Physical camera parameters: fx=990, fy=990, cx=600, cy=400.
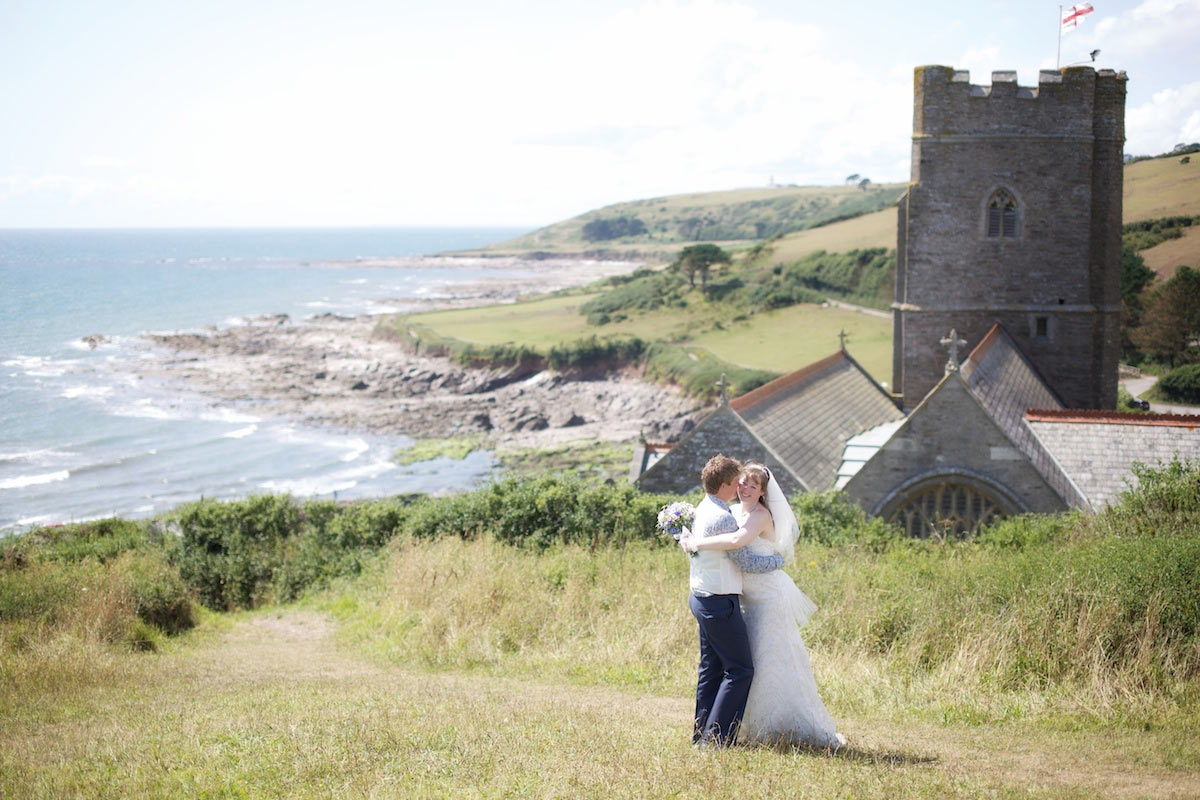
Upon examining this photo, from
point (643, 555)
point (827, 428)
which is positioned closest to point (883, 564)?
point (643, 555)

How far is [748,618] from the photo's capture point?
6.65 m

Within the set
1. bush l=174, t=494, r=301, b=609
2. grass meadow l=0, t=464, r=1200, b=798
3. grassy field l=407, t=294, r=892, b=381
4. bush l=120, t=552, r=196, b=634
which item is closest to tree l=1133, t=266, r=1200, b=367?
grassy field l=407, t=294, r=892, b=381

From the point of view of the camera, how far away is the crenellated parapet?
2272 centimetres

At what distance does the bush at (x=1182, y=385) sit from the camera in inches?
1388

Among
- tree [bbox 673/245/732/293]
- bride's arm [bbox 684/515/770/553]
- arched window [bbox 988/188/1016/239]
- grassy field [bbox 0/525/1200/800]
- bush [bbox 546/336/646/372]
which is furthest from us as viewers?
tree [bbox 673/245/732/293]

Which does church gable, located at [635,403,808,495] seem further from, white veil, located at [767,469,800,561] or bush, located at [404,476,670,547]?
white veil, located at [767,469,800,561]

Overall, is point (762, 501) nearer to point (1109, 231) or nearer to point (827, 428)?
point (827, 428)

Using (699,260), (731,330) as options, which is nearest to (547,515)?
(731,330)

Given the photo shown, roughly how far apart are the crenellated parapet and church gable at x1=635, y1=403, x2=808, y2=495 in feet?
34.1

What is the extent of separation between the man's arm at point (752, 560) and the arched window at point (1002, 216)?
19.5m

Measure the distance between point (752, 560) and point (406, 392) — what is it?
53.8 m

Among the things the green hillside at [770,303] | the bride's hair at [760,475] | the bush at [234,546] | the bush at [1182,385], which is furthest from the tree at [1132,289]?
the bride's hair at [760,475]

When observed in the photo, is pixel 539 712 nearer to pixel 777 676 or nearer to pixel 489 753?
pixel 489 753

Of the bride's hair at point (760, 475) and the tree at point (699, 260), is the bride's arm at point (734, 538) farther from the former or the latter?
the tree at point (699, 260)
